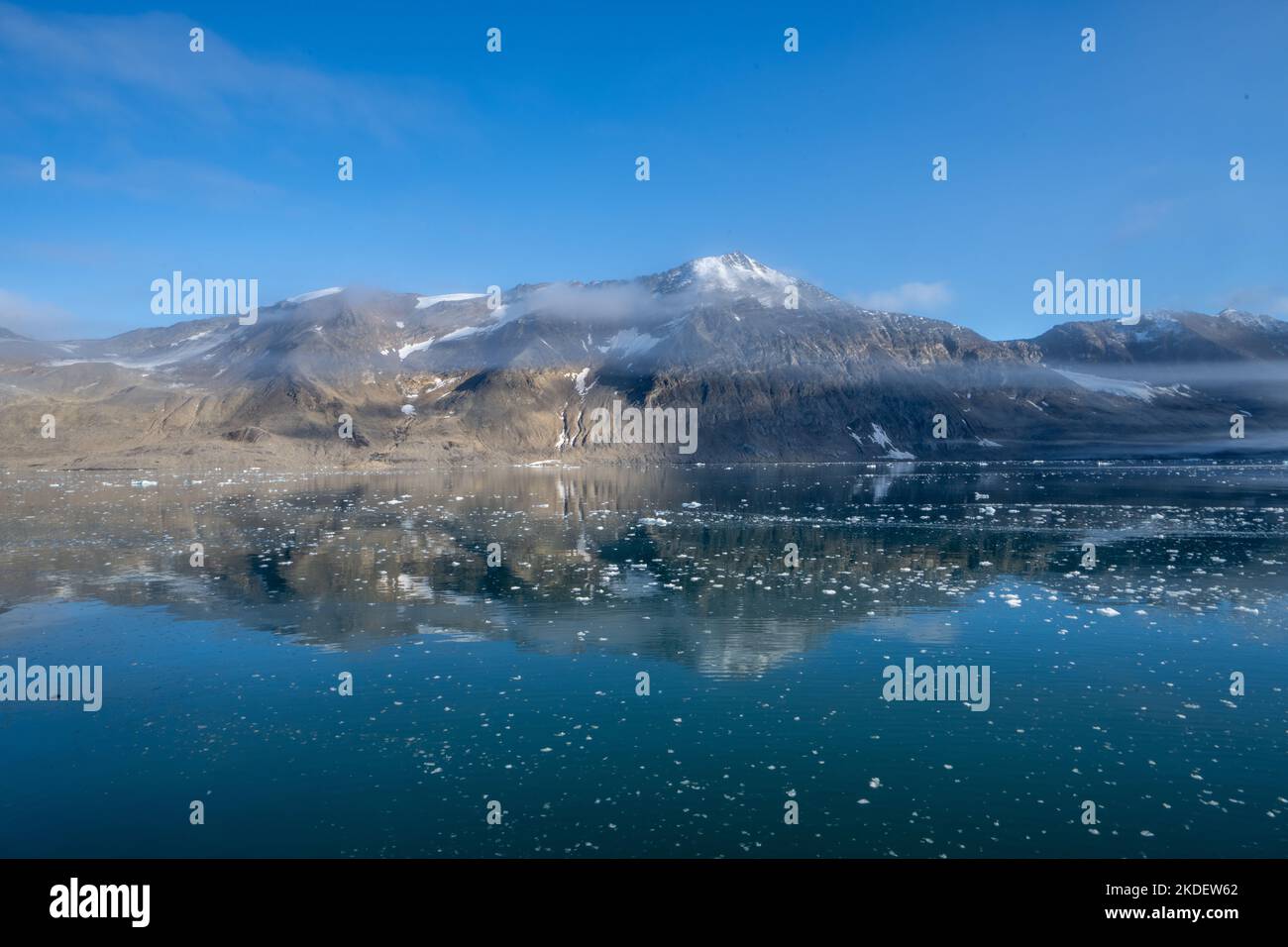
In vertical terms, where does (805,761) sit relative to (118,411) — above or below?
below

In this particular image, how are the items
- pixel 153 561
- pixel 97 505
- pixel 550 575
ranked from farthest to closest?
pixel 97 505 → pixel 153 561 → pixel 550 575

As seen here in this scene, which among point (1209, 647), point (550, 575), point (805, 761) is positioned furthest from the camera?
point (550, 575)
